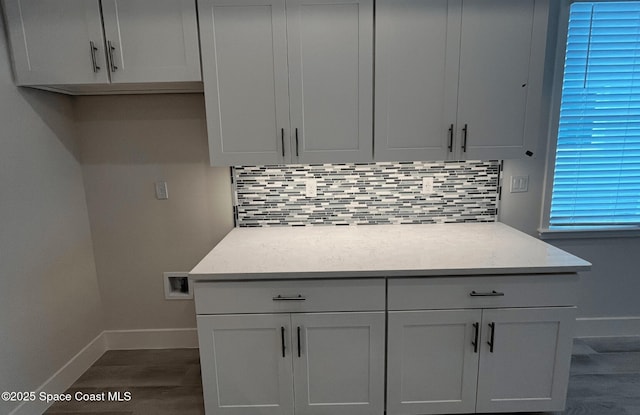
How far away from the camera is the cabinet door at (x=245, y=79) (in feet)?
5.32

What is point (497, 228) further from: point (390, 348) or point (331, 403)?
point (331, 403)

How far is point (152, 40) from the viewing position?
1644mm

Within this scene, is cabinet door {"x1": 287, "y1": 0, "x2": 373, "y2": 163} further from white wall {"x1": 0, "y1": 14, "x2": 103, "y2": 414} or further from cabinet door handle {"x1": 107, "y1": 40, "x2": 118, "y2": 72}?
white wall {"x1": 0, "y1": 14, "x2": 103, "y2": 414}

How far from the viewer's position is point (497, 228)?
80.3 inches

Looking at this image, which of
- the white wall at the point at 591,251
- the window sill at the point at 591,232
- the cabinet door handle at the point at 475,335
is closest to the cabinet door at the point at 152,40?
the cabinet door handle at the point at 475,335

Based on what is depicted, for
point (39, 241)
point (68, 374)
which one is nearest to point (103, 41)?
point (39, 241)

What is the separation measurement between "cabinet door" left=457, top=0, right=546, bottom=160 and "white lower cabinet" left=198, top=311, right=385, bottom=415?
1089 mm

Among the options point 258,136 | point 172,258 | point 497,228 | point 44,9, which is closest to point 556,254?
point 497,228

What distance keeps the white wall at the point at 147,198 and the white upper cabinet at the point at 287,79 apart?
1.56ft

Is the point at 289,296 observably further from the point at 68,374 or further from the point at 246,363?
the point at 68,374

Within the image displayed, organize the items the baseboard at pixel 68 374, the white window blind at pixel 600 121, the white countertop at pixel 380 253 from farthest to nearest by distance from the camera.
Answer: the white window blind at pixel 600 121 < the baseboard at pixel 68 374 < the white countertop at pixel 380 253

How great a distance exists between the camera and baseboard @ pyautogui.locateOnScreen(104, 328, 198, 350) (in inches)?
91.7

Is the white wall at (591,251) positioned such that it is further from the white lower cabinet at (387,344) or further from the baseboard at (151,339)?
the baseboard at (151,339)

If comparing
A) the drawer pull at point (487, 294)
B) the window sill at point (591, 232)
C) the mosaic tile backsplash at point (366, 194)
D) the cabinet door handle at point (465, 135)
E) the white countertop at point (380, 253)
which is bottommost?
the drawer pull at point (487, 294)
